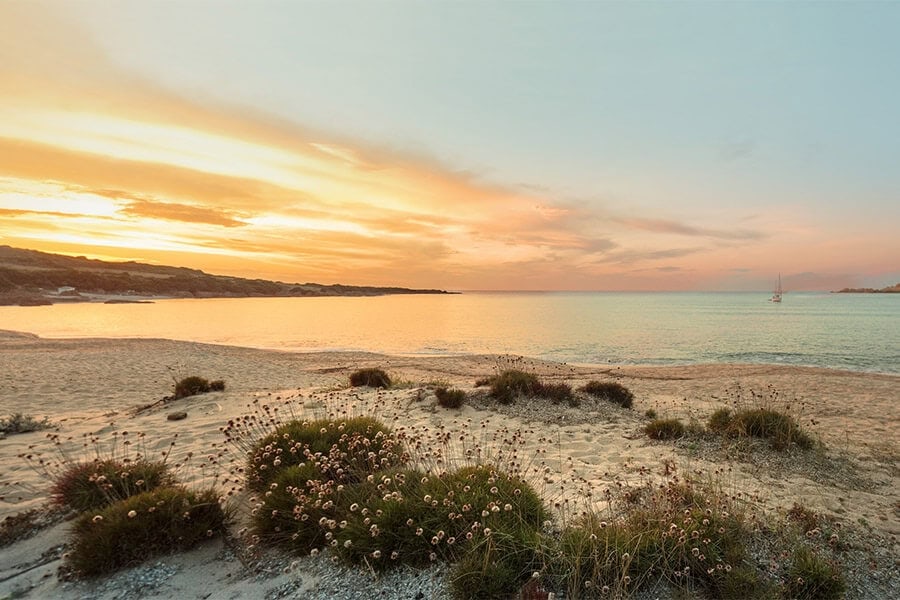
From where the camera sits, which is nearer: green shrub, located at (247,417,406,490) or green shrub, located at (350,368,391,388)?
green shrub, located at (247,417,406,490)

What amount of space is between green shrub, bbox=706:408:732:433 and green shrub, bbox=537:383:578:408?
3.50 meters

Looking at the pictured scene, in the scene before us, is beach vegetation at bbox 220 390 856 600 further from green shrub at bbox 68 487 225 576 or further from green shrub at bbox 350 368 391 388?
green shrub at bbox 350 368 391 388

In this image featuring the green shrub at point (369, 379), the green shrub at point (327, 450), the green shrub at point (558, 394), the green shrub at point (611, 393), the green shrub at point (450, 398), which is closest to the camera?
the green shrub at point (327, 450)

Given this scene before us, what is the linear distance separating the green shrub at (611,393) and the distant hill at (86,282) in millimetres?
115163

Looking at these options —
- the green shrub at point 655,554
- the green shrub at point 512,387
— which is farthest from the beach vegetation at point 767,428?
the green shrub at point 655,554

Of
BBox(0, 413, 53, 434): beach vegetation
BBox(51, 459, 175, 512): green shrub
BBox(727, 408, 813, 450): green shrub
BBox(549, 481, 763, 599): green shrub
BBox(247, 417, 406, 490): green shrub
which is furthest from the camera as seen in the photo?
BBox(0, 413, 53, 434): beach vegetation

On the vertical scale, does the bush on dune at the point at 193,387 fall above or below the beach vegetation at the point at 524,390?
below

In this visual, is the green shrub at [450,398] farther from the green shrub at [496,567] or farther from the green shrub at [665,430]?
the green shrub at [496,567]

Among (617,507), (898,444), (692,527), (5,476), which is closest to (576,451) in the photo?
(617,507)

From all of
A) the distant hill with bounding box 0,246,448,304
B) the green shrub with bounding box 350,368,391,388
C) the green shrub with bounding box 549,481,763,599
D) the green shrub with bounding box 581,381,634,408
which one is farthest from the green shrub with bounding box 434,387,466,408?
the distant hill with bounding box 0,246,448,304

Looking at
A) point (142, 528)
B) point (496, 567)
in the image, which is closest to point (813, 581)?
point (496, 567)

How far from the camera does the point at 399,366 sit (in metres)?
25.8

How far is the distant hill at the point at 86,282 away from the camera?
104 m

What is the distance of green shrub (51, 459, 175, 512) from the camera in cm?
587
